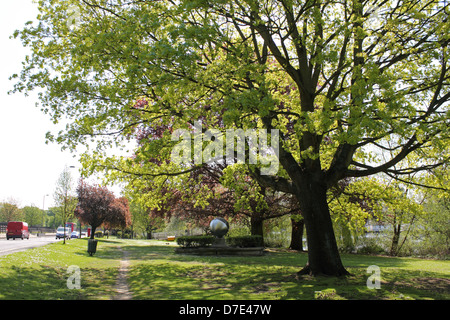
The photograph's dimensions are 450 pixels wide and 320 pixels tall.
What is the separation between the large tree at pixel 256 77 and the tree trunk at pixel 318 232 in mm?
31

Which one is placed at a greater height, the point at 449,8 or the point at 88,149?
the point at 449,8

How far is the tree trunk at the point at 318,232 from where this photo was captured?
10.7m

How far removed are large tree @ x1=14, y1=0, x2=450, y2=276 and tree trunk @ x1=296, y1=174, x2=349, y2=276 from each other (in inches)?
1.2

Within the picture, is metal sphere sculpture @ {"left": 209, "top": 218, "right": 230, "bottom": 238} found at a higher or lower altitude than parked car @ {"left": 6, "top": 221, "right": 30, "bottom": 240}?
higher

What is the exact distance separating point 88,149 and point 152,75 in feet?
15.5

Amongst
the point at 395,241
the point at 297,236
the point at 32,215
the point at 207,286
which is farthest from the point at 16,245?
the point at 32,215

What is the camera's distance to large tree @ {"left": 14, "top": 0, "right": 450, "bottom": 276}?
866 centimetres

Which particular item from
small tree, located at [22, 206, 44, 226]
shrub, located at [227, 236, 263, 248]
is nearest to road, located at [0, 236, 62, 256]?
shrub, located at [227, 236, 263, 248]

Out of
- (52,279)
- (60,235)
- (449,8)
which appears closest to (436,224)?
(449,8)

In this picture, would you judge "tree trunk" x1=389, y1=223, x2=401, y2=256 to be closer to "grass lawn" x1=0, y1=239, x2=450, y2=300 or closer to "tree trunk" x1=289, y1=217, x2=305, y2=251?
"tree trunk" x1=289, y1=217, x2=305, y2=251

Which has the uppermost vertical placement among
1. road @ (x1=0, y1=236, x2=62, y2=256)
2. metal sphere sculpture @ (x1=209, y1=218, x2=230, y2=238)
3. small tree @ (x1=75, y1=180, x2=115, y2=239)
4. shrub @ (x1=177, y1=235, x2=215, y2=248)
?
small tree @ (x1=75, y1=180, x2=115, y2=239)

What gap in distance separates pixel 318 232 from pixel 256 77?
5030mm
